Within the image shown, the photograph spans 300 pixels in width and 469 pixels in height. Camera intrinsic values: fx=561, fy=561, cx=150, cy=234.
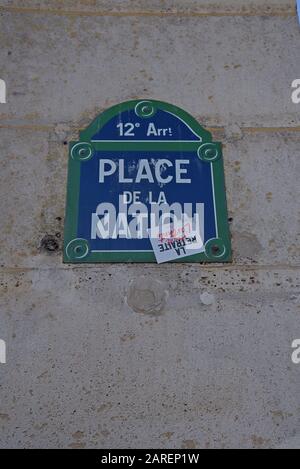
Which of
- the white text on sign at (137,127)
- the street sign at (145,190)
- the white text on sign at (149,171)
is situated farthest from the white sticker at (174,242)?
the white text on sign at (137,127)

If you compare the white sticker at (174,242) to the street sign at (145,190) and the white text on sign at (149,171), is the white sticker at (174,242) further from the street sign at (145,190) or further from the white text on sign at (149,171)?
the white text on sign at (149,171)

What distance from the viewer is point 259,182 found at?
6.49ft

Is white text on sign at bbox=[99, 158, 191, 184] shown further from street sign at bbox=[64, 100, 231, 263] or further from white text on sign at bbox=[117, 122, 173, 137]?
white text on sign at bbox=[117, 122, 173, 137]

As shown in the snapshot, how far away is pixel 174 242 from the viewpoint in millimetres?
1842

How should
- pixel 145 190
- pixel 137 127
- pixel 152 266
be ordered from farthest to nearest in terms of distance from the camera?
pixel 137 127, pixel 145 190, pixel 152 266

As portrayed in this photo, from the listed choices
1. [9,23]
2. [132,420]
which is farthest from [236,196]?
[9,23]

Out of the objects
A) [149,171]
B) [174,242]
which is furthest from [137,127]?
[174,242]

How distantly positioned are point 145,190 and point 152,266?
28cm

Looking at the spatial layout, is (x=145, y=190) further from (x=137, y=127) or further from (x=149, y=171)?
(x=137, y=127)

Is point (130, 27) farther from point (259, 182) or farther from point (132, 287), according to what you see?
point (132, 287)

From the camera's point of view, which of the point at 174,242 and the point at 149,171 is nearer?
the point at 174,242

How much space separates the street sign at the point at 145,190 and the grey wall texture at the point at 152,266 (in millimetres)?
46

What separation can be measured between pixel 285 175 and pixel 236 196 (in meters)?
0.20

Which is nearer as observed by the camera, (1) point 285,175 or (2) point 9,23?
(1) point 285,175
